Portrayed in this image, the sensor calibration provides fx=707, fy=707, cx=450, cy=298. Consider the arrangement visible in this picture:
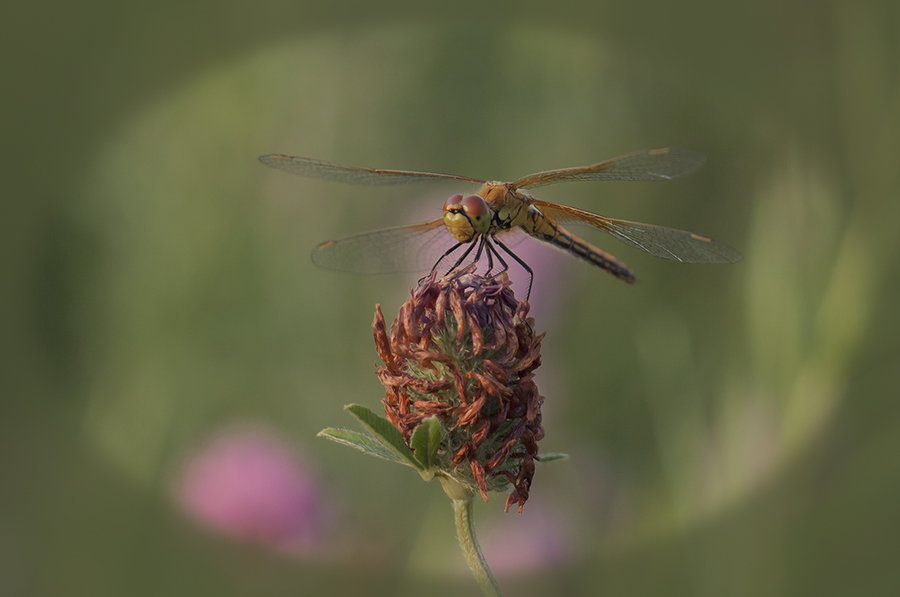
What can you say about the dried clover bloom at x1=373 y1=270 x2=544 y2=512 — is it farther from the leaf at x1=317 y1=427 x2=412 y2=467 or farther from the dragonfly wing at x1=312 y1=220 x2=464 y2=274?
the dragonfly wing at x1=312 y1=220 x2=464 y2=274

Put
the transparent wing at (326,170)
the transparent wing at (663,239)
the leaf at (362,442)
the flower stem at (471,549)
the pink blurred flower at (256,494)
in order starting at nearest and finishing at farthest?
the flower stem at (471,549), the leaf at (362,442), the transparent wing at (663,239), the transparent wing at (326,170), the pink blurred flower at (256,494)

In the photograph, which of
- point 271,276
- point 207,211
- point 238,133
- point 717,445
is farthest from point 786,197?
point 238,133

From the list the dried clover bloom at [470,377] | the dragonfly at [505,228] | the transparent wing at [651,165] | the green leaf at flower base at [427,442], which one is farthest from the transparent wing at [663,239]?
the green leaf at flower base at [427,442]

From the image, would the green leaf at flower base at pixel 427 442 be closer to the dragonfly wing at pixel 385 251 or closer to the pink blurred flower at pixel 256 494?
the dragonfly wing at pixel 385 251

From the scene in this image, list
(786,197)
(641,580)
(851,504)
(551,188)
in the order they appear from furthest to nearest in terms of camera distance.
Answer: (551,188) < (641,580) < (786,197) < (851,504)

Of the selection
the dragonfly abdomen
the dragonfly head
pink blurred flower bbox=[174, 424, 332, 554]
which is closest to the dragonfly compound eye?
the dragonfly head

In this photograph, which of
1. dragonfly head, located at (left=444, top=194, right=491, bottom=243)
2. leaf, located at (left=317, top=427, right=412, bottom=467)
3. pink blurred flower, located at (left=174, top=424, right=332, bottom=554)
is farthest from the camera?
pink blurred flower, located at (left=174, top=424, right=332, bottom=554)

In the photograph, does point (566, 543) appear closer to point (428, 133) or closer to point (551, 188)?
point (551, 188)

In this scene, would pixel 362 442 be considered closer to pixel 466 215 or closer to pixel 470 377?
pixel 470 377
